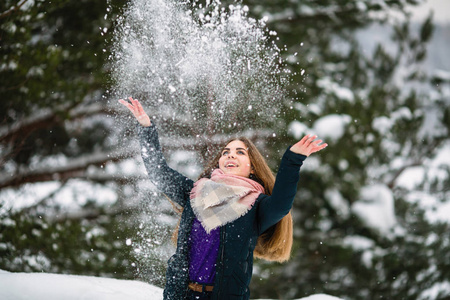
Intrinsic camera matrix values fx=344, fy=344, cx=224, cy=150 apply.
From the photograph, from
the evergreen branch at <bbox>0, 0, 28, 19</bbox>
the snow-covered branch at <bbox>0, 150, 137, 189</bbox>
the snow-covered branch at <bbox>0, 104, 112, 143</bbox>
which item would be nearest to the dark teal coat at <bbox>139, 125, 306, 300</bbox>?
the snow-covered branch at <bbox>0, 150, 137, 189</bbox>

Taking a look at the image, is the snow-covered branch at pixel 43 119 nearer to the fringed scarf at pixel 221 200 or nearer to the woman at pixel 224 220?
the woman at pixel 224 220

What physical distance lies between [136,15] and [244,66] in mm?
1058

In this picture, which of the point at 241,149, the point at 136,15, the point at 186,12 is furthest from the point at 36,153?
the point at 241,149

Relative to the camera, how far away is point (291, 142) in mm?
4020

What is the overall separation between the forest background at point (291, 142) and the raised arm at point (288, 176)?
194cm

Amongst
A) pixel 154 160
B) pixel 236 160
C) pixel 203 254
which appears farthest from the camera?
pixel 236 160

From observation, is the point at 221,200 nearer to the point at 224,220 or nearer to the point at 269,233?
the point at 224,220

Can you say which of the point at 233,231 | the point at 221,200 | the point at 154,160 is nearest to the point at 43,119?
the point at 154,160

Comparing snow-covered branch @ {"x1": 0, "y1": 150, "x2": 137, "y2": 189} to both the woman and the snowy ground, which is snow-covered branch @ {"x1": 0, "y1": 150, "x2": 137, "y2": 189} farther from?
the woman

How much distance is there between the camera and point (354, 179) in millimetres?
4594

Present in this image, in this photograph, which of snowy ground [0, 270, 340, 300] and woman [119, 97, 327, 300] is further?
snowy ground [0, 270, 340, 300]

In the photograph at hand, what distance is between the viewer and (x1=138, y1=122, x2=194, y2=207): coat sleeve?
6.06 feet

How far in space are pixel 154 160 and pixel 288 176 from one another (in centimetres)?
74

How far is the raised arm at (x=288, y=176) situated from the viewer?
58.6 inches
